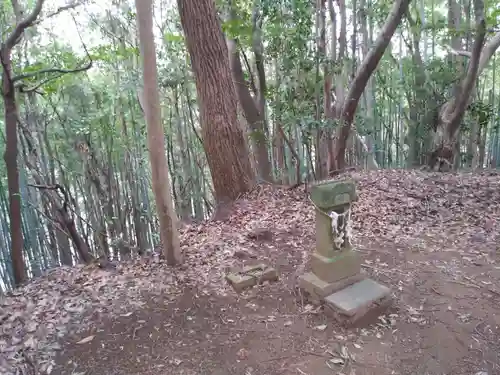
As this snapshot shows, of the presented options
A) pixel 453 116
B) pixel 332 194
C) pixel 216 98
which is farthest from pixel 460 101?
pixel 332 194

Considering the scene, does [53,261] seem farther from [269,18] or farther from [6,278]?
[269,18]

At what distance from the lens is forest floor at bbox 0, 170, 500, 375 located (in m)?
1.83

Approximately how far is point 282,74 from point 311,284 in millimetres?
3024

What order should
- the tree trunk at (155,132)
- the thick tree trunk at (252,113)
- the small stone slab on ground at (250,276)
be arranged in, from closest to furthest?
the tree trunk at (155,132) < the small stone slab on ground at (250,276) < the thick tree trunk at (252,113)

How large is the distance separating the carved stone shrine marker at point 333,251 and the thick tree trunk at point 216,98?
1751 mm

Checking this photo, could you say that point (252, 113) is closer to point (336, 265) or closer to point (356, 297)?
point (336, 265)

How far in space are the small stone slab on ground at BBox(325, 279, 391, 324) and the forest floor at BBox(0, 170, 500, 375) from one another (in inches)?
2.6

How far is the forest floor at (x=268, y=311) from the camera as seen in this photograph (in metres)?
1.83

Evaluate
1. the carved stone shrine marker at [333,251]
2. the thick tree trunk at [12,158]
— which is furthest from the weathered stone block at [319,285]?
the thick tree trunk at [12,158]

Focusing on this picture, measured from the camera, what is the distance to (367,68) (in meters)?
4.52

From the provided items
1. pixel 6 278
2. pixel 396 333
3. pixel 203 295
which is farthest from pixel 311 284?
pixel 6 278

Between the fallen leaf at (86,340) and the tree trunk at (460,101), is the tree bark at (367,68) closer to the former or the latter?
the tree trunk at (460,101)

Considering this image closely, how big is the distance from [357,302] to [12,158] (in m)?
2.98

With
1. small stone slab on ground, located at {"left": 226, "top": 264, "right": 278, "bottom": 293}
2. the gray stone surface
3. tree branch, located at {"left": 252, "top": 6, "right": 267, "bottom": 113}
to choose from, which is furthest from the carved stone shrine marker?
tree branch, located at {"left": 252, "top": 6, "right": 267, "bottom": 113}
